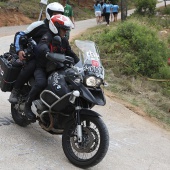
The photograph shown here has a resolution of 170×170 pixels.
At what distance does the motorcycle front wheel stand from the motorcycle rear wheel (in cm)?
114

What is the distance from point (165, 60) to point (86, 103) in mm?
9002

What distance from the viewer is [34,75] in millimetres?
5320

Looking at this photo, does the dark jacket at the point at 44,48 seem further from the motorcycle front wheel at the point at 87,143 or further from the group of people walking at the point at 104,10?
the group of people walking at the point at 104,10

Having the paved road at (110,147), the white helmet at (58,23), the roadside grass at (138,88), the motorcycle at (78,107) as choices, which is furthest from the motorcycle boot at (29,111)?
the roadside grass at (138,88)

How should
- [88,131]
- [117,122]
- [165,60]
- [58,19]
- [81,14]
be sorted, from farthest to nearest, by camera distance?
[81,14] → [165,60] → [117,122] → [58,19] → [88,131]

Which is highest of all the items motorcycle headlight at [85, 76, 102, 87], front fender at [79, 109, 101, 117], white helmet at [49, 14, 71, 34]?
white helmet at [49, 14, 71, 34]

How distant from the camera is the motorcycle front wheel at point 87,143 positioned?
4531 millimetres

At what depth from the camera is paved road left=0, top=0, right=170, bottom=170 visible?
486 centimetres

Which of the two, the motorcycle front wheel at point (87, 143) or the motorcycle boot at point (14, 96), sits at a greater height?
the motorcycle boot at point (14, 96)

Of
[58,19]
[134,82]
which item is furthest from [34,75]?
[134,82]

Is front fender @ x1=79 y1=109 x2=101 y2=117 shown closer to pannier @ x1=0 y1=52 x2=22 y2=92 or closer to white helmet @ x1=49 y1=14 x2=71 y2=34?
white helmet @ x1=49 y1=14 x2=71 y2=34

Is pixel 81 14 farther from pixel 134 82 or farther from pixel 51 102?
pixel 51 102

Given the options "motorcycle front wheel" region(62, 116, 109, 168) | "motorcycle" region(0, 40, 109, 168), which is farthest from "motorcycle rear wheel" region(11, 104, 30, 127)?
"motorcycle front wheel" region(62, 116, 109, 168)

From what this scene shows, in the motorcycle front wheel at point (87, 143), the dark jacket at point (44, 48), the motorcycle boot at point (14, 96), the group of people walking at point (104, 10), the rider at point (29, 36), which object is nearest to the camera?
the motorcycle front wheel at point (87, 143)
